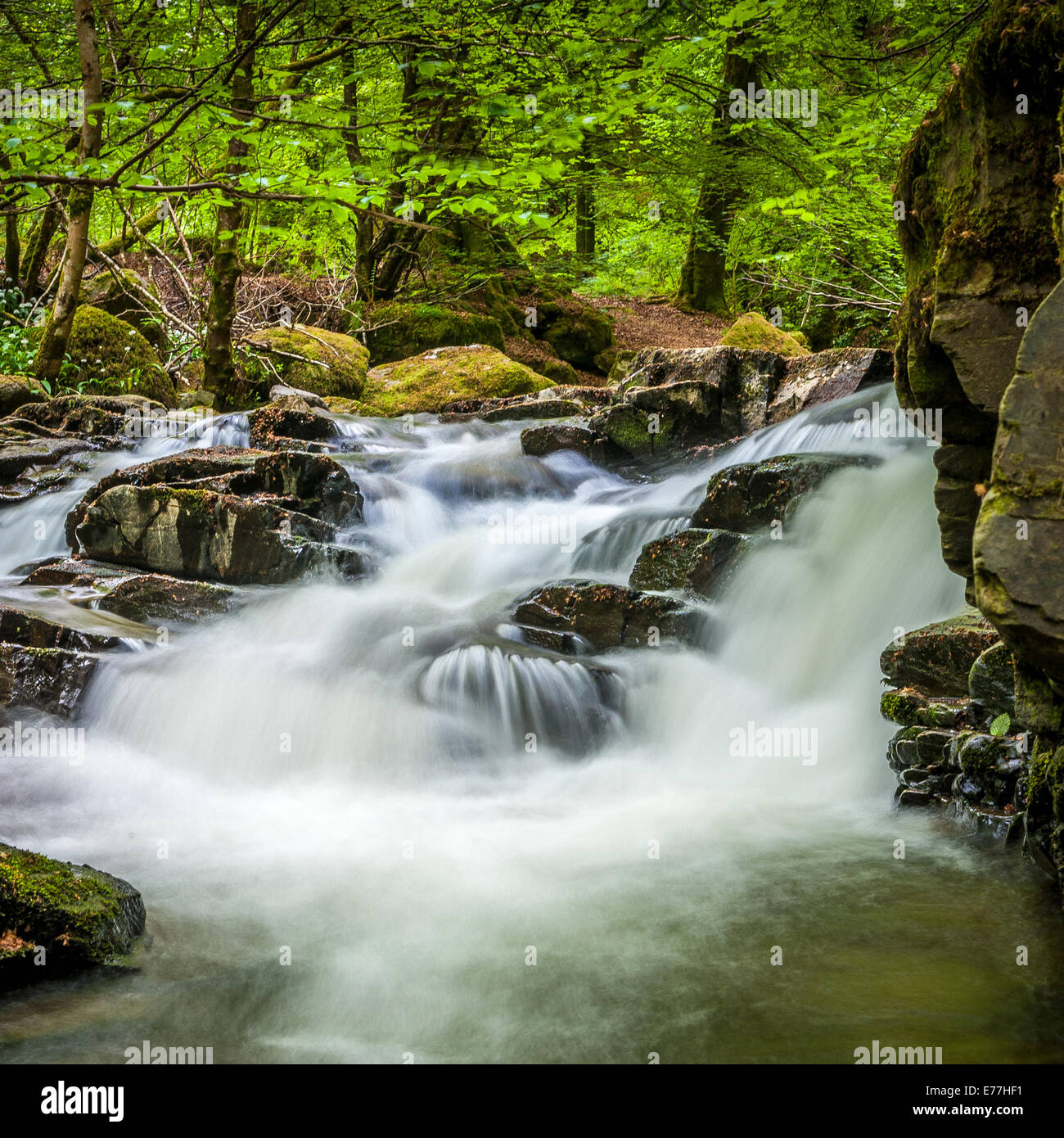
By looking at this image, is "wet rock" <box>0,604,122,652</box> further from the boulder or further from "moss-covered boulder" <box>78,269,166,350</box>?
"moss-covered boulder" <box>78,269,166,350</box>

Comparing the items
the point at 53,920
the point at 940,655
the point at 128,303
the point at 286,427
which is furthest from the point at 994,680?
the point at 128,303

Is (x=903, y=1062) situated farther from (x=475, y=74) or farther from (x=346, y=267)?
(x=346, y=267)

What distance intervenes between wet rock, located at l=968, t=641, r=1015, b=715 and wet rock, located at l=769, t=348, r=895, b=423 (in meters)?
6.43

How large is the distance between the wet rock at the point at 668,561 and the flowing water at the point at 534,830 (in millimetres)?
453

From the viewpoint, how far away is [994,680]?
4441 millimetres

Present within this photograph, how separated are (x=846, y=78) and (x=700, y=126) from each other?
19.4 ft

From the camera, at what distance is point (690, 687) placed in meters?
6.57

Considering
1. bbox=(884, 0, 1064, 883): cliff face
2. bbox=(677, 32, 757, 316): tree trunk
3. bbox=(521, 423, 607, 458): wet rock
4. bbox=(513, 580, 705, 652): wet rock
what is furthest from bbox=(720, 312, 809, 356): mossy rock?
bbox=(884, 0, 1064, 883): cliff face

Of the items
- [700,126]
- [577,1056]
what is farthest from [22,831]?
[700,126]

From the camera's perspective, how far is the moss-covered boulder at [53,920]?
3.21 meters

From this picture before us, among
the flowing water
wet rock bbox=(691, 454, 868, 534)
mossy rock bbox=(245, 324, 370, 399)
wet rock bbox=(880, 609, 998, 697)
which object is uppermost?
mossy rock bbox=(245, 324, 370, 399)

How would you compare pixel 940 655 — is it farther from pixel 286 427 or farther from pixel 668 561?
pixel 286 427

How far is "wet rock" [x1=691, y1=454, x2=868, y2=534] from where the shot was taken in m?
7.79

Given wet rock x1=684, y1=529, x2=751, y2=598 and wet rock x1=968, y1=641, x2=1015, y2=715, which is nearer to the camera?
wet rock x1=968, y1=641, x2=1015, y2=715
